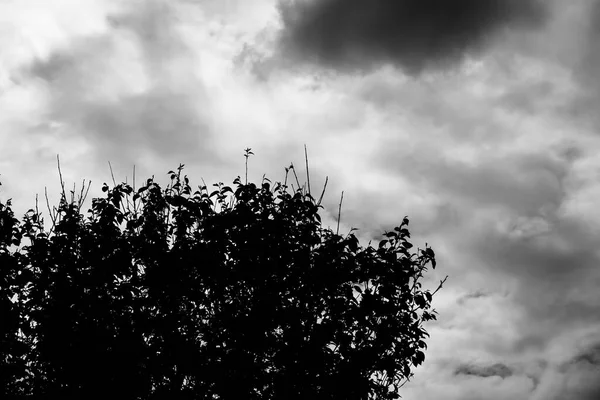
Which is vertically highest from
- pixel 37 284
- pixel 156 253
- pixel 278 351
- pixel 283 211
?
pixel 283 211

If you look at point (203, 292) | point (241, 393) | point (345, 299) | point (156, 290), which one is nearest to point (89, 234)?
point (156, 290)

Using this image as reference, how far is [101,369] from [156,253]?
2.66 metres

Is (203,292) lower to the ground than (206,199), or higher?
lower

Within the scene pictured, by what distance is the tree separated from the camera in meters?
12.4

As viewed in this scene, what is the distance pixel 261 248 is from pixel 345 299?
2166 millimetres

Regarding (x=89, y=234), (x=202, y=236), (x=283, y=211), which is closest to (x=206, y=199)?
(x=202, y=236)

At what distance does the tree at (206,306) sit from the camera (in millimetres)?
12445

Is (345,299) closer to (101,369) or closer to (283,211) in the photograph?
(283,211)

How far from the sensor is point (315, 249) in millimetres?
13766

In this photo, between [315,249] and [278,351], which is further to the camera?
[315,249]

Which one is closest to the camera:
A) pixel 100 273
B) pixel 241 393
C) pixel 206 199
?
pixel 241 393

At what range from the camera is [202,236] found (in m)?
13.9

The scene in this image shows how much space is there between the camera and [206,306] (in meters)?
13.4

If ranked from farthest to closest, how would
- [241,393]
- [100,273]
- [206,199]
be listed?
[206,199]
[100,273]
[241,393]
